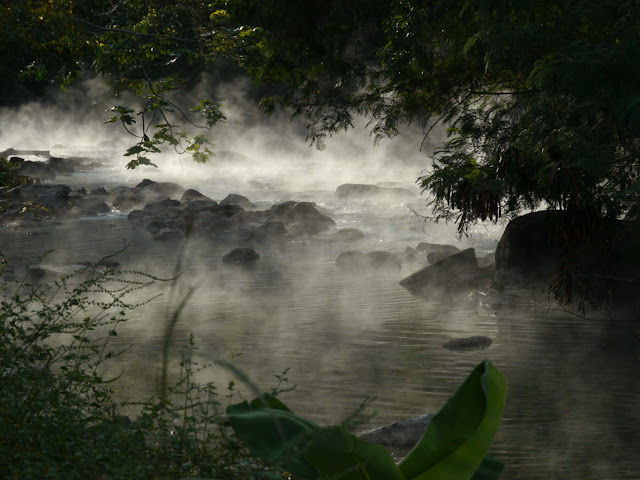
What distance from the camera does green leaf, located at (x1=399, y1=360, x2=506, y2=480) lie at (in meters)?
3.28

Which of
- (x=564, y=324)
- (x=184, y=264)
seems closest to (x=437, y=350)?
(x=564, y=324)

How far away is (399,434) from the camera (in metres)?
5.95

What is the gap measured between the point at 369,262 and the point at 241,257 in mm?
2489

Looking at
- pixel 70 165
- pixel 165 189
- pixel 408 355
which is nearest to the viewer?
pixel 408 355

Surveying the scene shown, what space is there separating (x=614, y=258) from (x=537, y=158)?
2850 millimetres

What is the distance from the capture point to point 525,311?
1036cm

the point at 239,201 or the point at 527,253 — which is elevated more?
the point at 239,201

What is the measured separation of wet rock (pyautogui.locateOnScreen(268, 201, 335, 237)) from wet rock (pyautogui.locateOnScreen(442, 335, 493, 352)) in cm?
987

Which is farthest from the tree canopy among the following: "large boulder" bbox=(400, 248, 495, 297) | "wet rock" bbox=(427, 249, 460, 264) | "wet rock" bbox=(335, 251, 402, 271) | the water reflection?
"wet rock" bbox=(427, 249, 460, 264)

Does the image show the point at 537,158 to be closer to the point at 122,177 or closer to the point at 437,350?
the point at 437,350

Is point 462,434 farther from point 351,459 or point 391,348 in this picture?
point 391,348

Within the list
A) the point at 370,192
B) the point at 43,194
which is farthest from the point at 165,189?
the point at 370,192

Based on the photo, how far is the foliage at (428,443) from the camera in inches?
125

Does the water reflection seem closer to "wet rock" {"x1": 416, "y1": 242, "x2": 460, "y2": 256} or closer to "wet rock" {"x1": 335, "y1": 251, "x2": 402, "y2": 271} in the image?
"wet rock" {"x1": 335, "y1": 251, "x2": 402, "y2": 271}
